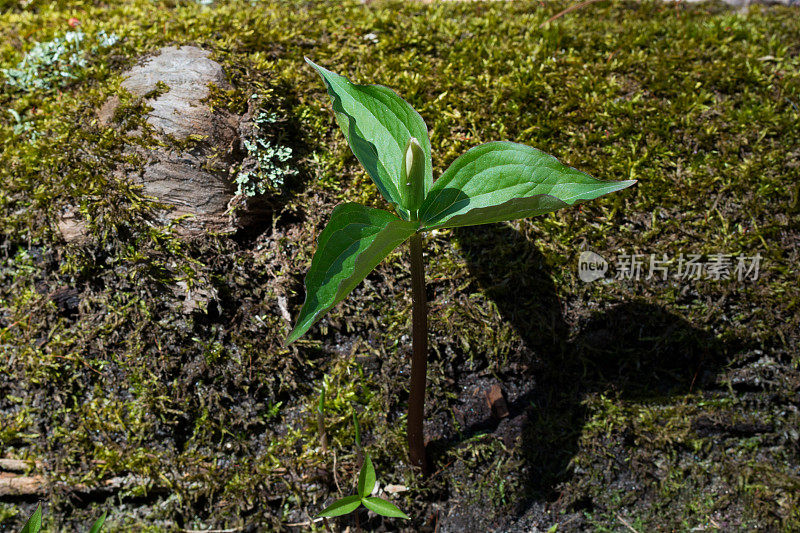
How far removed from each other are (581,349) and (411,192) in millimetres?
1339

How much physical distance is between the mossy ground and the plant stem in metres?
0.18

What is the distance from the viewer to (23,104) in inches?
111

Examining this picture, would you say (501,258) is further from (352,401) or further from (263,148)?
(263,148)

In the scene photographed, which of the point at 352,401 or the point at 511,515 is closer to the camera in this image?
the point at 511,515

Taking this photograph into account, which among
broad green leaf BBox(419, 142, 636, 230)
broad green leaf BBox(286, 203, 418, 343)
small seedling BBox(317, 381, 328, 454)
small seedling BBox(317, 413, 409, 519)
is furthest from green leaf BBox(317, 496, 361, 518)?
broad green leaf BBox(419, 142, 636, 230)

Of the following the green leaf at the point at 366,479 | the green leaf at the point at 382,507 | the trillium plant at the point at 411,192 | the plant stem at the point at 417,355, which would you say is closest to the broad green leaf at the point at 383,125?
the trillium plant at the point at 411,192

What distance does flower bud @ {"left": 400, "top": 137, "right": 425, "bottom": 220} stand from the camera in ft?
5.02

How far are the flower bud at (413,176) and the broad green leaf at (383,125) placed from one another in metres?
0.06

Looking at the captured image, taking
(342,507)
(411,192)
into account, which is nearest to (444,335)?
(342,507)

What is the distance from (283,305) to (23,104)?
175 cm

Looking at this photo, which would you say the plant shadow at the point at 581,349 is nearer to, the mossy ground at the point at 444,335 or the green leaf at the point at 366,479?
the mossy ground at the point at 444,335

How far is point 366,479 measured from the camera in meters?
1.92

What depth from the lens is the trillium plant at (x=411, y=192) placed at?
1451 mm

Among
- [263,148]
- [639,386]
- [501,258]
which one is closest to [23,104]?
[263,148]
